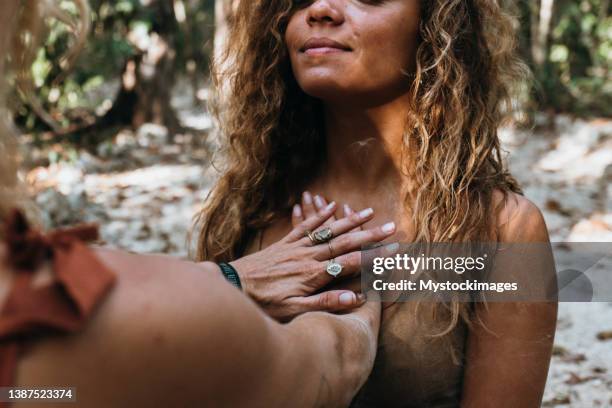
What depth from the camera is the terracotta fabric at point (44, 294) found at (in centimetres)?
81

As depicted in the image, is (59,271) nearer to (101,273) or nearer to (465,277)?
(101,273)

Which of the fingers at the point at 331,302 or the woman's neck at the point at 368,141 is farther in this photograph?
the woman's neck at the point at 368,141

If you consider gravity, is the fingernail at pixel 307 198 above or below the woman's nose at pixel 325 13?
below

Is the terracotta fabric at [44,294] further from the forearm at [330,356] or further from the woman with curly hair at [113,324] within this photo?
the forearm at [330,356]

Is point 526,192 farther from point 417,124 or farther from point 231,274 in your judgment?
point 231,274

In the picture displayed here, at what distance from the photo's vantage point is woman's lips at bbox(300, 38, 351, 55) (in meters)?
1.87

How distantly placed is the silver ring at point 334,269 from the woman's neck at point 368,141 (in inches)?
13.3

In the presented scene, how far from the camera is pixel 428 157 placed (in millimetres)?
1989

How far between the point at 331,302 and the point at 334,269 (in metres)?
0.12

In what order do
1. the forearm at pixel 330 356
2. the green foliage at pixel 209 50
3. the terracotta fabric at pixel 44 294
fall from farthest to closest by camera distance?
the green foliage at pixel 209 50, the forearm at pixel 330 356, the terracotta fabric at pixel 44 294

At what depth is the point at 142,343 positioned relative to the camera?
864 millimetres

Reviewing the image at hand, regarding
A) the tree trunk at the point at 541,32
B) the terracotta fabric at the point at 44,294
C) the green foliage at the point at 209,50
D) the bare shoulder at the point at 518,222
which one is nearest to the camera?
the terracotta fabric at the point at 44,294

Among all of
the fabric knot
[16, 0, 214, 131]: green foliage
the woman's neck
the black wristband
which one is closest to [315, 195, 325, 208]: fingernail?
the woman's neck

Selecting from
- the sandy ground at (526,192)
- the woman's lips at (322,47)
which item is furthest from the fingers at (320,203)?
the sandy ground at (526,192)
